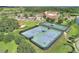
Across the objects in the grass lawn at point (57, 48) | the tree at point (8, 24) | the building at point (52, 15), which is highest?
the building at point (52, 15)

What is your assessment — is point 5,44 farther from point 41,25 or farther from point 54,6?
point 54,6

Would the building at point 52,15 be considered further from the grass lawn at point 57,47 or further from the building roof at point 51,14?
the grass lawn at point 57,47

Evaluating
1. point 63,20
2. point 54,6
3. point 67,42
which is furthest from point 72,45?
point 54,6

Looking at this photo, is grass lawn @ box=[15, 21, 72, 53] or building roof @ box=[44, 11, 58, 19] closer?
grass lawn @ box=[15, 21, 72, 53]

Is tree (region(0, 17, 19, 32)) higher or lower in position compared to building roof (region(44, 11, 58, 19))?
lower

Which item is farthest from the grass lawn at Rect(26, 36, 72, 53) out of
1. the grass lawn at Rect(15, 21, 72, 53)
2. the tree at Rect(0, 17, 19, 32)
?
the tree at Rect(0, 17, 19, 32)

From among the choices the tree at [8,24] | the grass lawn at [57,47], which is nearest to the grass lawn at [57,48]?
the grass lawn at [57,47]

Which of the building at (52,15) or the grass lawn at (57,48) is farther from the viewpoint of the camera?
the building at (52,15)

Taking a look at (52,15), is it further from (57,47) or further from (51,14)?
(57,47)

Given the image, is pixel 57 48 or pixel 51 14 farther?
pixel 51 14

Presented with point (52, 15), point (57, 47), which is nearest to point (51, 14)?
point (52, 15)

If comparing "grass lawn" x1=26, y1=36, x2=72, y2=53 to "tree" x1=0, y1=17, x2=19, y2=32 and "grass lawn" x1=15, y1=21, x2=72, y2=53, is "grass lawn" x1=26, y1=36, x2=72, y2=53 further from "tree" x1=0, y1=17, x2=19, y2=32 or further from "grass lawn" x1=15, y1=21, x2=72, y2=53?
"tree" x1=0, y1=17, x2=19, y2=32
